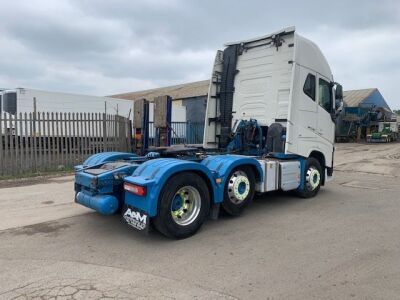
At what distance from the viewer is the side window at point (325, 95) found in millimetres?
8142

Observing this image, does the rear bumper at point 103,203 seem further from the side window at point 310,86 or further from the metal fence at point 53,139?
the metal fence at point 53,139

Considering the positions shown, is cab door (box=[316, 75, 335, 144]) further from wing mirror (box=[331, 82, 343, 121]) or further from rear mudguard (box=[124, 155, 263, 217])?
rear mudguard (box=[124, 155, 263, 217])

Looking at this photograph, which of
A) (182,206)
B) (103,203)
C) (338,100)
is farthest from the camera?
(338,100)

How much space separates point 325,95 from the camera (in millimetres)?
8336

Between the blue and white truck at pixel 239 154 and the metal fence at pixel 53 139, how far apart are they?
5.83 m

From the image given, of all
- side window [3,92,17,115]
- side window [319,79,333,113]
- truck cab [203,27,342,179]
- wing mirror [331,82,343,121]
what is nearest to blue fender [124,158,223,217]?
truck cab [203,27,342,179]

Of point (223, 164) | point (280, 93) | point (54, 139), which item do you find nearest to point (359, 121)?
point (280, 93)

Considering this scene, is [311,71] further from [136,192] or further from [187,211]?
[136,192]

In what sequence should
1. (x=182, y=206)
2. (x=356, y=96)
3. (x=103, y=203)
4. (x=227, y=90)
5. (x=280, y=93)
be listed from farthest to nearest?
(x=356, y=96)
(x=227, y=90)
(x=280, y=93)
(x=182, y=206)
(x=103, y=203)

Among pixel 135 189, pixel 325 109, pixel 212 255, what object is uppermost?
pixel 325 109

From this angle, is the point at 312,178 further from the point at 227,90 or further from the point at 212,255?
the point at 212,255

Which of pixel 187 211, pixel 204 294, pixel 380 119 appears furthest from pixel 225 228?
pixel 380 119

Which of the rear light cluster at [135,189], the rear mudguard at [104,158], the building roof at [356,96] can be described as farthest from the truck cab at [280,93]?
the building roof at [356,96]

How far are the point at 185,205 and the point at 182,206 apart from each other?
0.18ft
